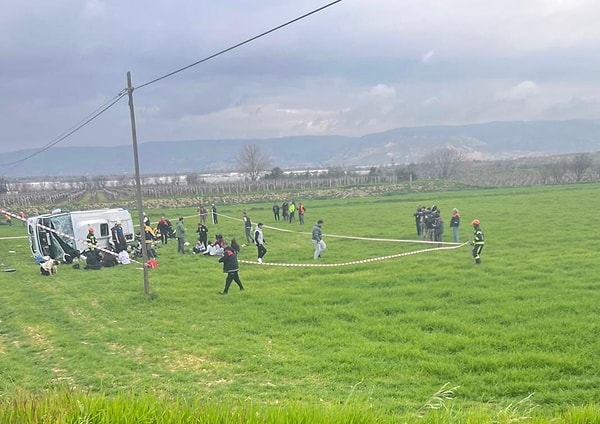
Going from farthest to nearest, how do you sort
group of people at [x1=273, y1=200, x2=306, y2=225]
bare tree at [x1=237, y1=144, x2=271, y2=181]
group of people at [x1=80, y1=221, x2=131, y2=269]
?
1. bare tree at [x1=237, y1=144, x2=271, y2=181]
2. group of people at [x1=273, y1=200, x2=306, y2=225]
3. group of people at [x1=80, y1=221, x2=131, y2=269]

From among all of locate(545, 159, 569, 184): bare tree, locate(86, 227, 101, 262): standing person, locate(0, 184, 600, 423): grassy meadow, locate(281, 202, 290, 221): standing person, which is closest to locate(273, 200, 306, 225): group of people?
locate(281, 202, 290, 221): standing person

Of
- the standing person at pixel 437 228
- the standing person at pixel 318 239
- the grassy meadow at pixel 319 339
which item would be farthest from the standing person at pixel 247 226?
the standing person at pixel 437 228

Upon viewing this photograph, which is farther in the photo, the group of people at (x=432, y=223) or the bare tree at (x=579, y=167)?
the bare tree at (x=579, y=167)

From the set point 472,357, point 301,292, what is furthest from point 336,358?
point 301,292

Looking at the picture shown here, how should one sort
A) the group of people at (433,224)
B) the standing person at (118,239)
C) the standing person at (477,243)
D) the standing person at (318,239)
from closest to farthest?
the standing person at (477,243) → the standing person at (318,239) → the group of people at (433,224) → the standing person at (118,239)

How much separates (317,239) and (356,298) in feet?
25.1

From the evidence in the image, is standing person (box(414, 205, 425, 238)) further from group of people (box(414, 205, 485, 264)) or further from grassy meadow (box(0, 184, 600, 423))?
grassy meadow (box(0, 184, 600, 423))

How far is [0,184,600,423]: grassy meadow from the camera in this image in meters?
4.58

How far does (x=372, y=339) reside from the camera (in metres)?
11.4

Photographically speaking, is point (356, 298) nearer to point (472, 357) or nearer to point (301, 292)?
point (301, 292)

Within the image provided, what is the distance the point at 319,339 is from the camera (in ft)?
37.8

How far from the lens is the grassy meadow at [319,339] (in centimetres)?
458

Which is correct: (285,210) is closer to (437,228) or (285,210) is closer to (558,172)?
(437,228)

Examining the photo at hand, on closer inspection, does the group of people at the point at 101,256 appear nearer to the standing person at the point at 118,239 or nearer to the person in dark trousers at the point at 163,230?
the standing person at the point at 118,239
